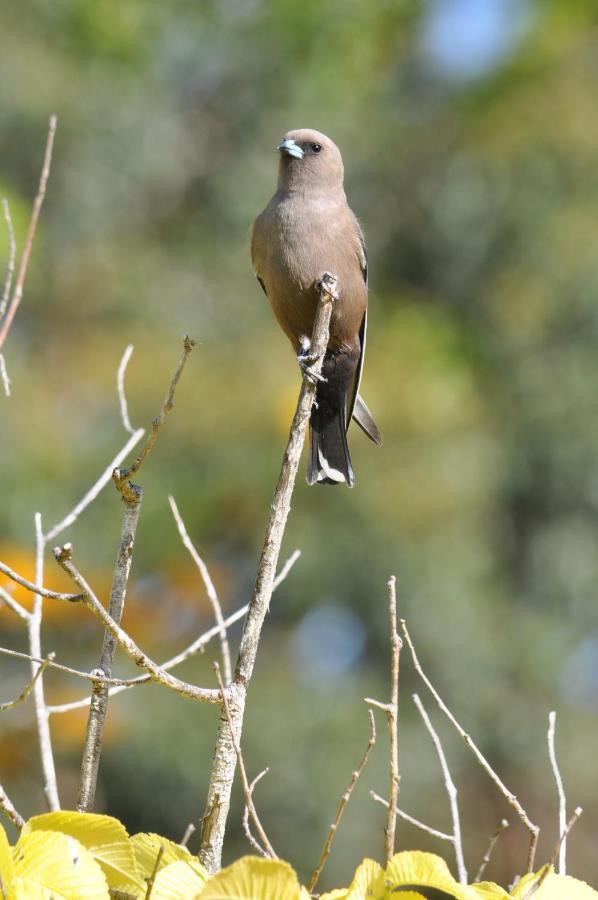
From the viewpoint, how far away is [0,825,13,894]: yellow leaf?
4.00 feet

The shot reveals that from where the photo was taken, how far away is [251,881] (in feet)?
4.00

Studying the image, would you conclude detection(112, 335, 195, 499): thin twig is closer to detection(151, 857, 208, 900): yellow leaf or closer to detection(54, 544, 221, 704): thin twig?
detection(54, 544, 221, 704): thin twig

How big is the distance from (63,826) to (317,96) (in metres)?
14.0

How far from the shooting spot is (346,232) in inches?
150

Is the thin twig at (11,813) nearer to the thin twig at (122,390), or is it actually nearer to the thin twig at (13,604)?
the thin twig at (13,604)

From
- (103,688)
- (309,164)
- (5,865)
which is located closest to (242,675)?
(103,688)

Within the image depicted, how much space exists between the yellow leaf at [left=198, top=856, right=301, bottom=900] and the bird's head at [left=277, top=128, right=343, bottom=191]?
2881mm

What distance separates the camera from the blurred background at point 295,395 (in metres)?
10.6

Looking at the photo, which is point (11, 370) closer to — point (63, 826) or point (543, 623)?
point (543, 623)

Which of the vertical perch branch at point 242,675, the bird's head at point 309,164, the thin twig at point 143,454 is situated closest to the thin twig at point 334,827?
the vertical perch branch at point 242,675

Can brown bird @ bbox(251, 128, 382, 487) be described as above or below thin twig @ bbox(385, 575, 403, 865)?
above

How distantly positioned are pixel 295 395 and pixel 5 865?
1019 centimetres

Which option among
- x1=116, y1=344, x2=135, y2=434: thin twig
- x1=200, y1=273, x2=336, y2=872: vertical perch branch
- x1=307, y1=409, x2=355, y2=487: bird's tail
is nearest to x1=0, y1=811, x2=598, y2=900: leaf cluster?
x1=200, y1=273, x2=336, y2=872: vertical perch branch

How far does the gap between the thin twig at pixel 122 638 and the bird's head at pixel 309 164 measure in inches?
97.5
